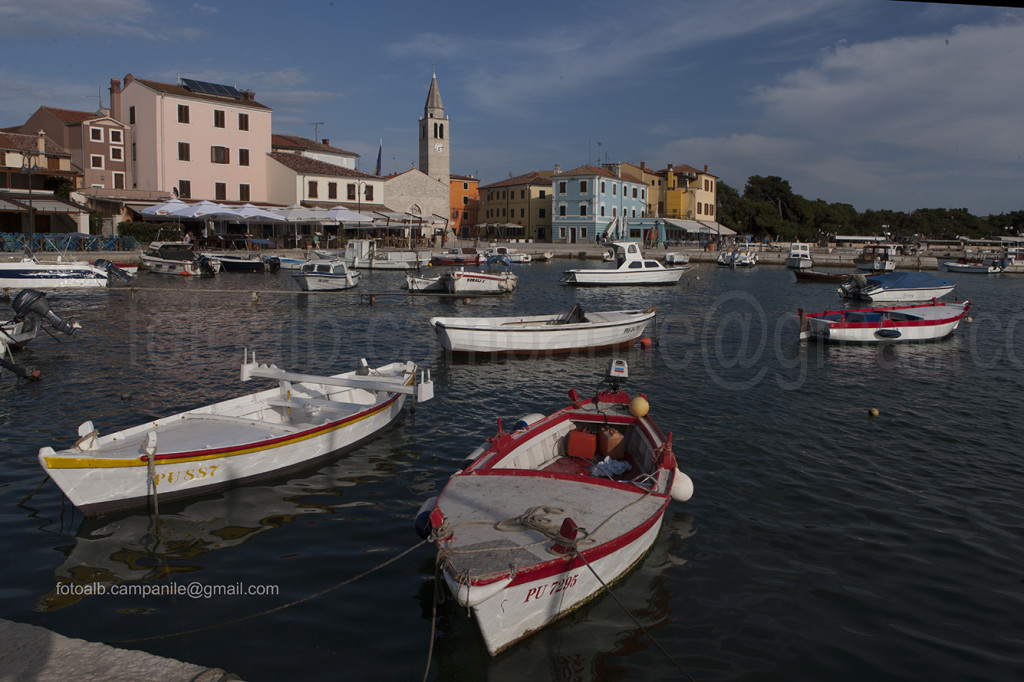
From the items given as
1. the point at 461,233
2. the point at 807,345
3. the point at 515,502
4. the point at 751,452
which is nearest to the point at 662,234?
the point at 461,233

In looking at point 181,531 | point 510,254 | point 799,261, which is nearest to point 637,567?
point 181,531

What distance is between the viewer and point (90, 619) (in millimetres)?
6883

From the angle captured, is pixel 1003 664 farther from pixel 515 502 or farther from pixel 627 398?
pixel 627 398

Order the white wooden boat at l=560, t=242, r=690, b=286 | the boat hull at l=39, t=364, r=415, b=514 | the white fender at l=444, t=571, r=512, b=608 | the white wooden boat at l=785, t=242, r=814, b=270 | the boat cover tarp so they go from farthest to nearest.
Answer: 1. the white wooden boat at l=785, t=242, r=814, b=270
2. the white wooden boat at l=560, t=242, r=690, b=286
3. the boat cover tarp
4. the boat hull at l=39, t=364, r=415, b=514
5. the white fender at l=444, t=571, r=512, b=608

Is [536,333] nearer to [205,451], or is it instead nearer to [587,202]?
[205,451]

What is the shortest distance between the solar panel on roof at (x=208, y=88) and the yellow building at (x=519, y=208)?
37.9m

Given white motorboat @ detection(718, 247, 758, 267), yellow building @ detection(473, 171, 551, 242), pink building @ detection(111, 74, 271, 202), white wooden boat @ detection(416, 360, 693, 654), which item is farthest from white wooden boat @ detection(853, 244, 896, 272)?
white wooden boat @ detection(416, 360, 693, 654)

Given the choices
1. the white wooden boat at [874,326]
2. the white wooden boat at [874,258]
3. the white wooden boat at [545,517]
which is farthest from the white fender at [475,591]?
the white wooden boat at [874,258]

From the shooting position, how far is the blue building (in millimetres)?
81625

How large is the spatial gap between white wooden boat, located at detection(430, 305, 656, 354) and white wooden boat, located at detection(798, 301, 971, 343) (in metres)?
6.41

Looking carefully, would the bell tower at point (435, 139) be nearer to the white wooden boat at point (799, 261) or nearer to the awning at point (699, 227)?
the awning at point (699, 227)

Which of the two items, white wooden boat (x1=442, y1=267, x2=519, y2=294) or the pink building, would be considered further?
the pink building

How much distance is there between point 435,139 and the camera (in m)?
90.4

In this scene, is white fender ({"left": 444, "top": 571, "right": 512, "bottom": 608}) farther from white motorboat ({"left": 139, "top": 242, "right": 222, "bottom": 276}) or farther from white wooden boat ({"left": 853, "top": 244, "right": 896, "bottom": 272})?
white wooden boat ({"left": 853, "top": 244, "right": 896, "bottom": 272})
